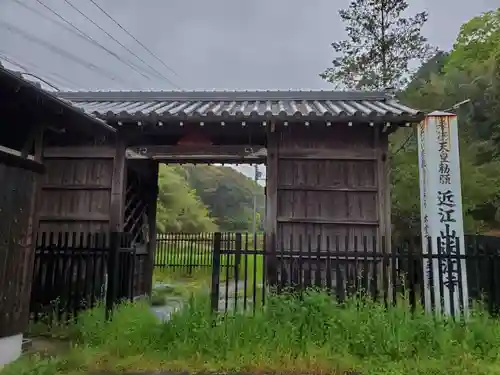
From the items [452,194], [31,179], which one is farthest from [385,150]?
[31,179]

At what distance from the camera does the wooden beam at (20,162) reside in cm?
427

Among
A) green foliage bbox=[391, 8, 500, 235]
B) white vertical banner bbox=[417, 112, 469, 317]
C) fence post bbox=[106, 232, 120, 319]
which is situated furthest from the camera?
green foliage bbox=[391, 8, 500, 235]

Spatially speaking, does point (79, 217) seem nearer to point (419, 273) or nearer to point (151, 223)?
point (151, 223)

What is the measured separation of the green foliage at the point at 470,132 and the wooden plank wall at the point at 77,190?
8.53m

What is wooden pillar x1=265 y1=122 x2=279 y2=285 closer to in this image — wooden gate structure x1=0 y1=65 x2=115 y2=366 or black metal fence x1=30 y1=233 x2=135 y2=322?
black metal fence x1=30 y1=233 x2=135 y2=322

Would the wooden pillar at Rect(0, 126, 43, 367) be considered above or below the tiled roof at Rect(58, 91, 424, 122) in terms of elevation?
below

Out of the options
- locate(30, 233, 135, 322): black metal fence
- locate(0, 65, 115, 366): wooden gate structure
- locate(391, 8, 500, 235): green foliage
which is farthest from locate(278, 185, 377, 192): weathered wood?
locate(391, 8, 500, 235): green foliage

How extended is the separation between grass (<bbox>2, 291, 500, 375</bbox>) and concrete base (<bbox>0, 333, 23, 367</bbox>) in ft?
0.51

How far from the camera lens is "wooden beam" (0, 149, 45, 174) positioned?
168 inches

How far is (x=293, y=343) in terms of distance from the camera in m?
4.41

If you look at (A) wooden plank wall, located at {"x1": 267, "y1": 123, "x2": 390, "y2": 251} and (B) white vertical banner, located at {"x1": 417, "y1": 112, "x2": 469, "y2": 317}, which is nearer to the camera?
(B) white vertical banner, located at {"x1": 417, "y1": 112, "x2": 469, "y2": 317}

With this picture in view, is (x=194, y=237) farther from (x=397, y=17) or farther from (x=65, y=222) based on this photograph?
(x=397, y=17)

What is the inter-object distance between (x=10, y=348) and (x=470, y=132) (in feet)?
57.3

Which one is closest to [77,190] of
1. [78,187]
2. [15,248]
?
[78,187]
